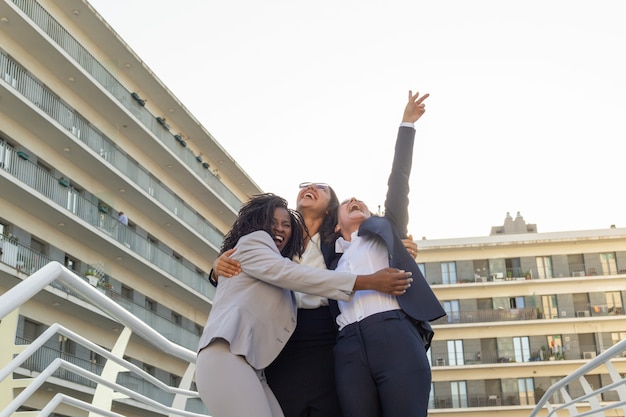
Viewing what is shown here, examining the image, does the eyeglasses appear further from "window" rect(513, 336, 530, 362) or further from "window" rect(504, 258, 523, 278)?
"window" rect(504, 258, 523, 278)

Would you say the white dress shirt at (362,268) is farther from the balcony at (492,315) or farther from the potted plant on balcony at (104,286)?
Result: the balcony at (492,315)

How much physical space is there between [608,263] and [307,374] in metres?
58.5

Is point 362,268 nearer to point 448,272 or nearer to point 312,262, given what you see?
point 312,262

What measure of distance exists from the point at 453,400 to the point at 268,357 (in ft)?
177

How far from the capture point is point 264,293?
378 centimetres

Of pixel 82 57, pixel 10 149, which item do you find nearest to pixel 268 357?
pixel 10 149

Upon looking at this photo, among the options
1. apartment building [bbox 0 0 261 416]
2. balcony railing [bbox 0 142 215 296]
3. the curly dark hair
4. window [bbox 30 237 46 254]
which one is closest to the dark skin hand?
the curly dark hair

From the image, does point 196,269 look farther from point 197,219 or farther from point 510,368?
point 510,368

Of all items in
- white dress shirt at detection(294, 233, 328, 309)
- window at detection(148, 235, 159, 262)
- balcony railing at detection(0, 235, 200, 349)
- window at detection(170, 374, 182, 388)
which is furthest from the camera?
window at detection(170, 374, 182, 388)

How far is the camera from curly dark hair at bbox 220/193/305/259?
404 centimetres

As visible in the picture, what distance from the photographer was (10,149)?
90.3 feet

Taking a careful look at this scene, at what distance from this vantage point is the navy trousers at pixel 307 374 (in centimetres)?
392

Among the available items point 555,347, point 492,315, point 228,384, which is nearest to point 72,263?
point 228,384

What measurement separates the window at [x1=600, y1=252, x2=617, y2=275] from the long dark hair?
57.5 meters
